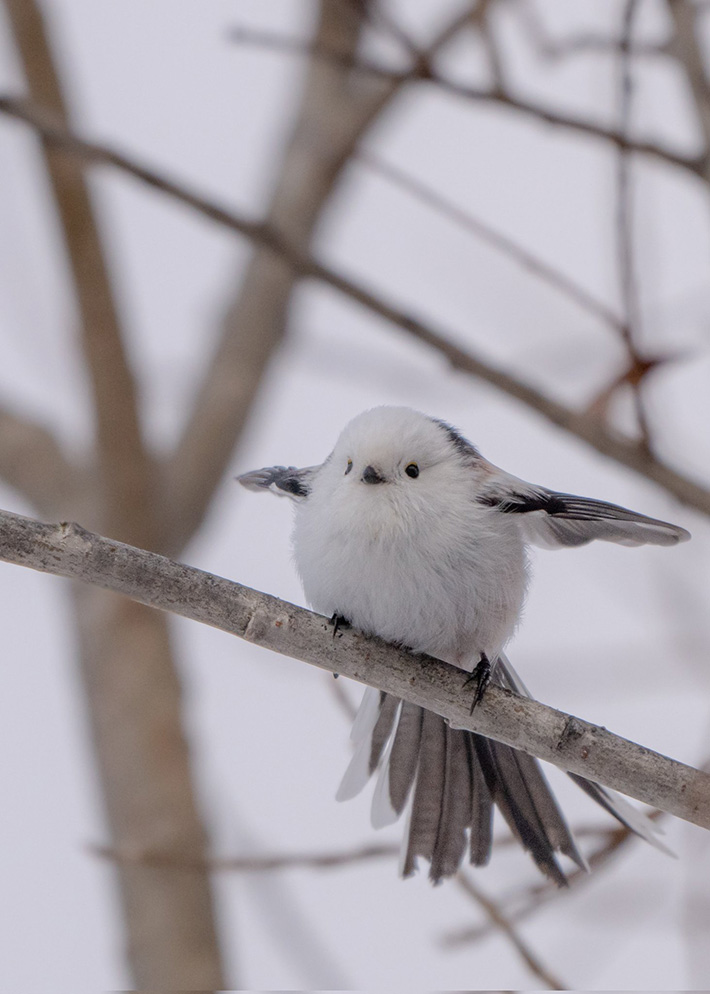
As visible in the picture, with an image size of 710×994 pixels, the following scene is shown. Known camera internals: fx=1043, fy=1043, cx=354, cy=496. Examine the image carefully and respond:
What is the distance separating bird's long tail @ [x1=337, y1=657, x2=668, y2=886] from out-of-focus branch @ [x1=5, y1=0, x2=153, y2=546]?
190 cm

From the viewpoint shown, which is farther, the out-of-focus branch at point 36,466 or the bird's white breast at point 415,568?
the out-of-focus branch at point 36,466

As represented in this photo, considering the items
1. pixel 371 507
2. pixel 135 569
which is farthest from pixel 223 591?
pixel 371 507

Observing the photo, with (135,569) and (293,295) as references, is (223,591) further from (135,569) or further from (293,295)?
(293,295)

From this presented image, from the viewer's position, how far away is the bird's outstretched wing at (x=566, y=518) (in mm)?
1687

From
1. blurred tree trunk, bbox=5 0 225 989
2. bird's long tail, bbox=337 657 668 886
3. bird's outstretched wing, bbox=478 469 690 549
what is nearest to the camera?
bird's outstretched wing, bbox=478 469 690 549

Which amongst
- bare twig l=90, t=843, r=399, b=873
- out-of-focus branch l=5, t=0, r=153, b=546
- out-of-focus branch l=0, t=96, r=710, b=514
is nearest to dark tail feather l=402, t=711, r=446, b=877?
bare twig l=90, t=843, r=399, b=873

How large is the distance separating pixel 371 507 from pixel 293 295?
2837mm

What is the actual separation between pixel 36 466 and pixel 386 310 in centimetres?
255

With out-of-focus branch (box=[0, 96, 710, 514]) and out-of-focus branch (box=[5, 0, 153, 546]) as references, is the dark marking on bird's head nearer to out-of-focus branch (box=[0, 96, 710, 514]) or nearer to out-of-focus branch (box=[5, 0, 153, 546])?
out-of-focus branch (box=[0, 96, 710, 514])

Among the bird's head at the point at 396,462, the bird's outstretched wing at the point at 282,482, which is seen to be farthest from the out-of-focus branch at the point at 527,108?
the bird's outstretched wing at the point at 282,482

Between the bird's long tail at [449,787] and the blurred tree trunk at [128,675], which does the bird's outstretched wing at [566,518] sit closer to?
the bird's long tail at [449,787]

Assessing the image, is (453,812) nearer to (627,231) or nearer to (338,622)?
(338,622)

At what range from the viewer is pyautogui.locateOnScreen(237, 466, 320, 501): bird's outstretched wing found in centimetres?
203

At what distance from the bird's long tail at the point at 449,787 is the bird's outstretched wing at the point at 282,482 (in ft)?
1.44
